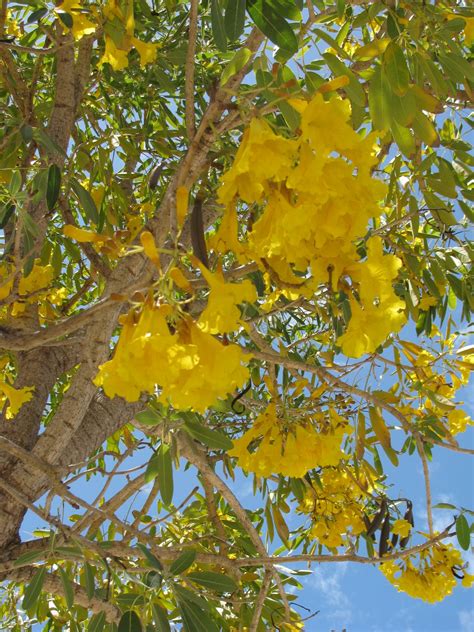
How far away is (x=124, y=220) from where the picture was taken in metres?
3.07

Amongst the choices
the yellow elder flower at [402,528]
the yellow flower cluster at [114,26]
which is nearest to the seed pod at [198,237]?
the yellow flower cluster at [114,26]

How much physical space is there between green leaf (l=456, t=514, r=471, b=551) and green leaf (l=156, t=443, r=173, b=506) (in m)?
0.89

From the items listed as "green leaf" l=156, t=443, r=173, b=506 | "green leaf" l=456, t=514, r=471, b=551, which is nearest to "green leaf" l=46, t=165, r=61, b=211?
"green leaf" l=156, t=443, r=173, b=506

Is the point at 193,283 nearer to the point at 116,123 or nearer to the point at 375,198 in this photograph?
the point at 375,198

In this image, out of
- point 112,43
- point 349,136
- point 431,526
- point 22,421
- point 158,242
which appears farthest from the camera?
point 22,421

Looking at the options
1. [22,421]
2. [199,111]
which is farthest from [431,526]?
[199,111]

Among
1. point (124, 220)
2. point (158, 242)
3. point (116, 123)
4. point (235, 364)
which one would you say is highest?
point (116, 123)

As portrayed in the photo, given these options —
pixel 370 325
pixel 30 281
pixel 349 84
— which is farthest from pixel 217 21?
pixel 30 281

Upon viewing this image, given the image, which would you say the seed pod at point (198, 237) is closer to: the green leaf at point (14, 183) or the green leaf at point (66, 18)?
the green leaf at point (14, 183)

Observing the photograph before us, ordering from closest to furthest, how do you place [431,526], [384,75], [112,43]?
[384,75], [112,43], [431,526]

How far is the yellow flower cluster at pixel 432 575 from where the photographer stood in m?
2.52

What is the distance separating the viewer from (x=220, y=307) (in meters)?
1.06

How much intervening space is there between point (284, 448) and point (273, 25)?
106 cm

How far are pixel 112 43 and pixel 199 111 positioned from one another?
113cm
